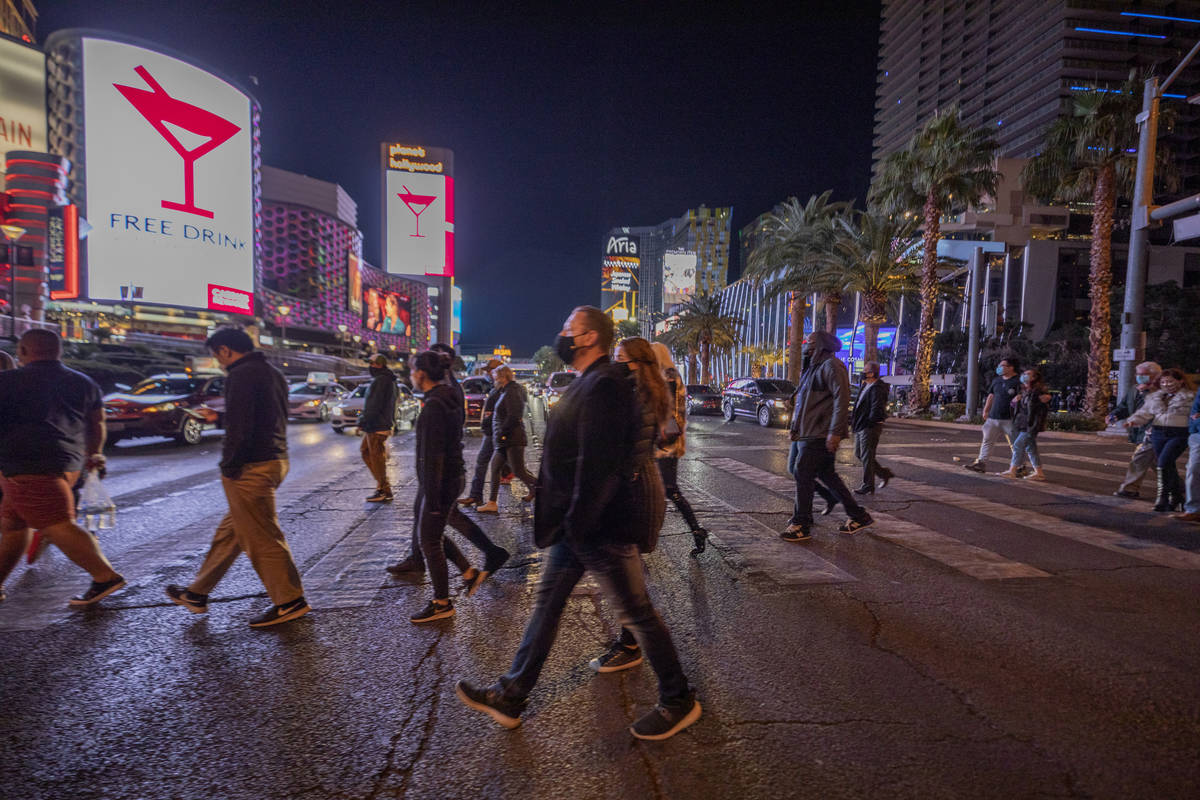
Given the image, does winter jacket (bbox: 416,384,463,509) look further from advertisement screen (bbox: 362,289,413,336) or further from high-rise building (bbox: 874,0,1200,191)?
advertisement screen (bbox: 362,289,413,336)

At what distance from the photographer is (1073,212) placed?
57.1 m

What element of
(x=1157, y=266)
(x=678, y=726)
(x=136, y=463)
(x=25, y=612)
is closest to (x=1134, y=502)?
(x=678, y=726)

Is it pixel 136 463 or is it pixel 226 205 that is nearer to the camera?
pixel 136 463

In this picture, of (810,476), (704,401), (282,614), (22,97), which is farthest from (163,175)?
(810,476)

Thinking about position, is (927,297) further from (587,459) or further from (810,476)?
(587,459)

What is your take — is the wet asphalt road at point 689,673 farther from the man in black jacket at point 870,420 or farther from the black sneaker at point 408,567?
the man in black jacket at point 870,420

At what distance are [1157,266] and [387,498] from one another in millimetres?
67156

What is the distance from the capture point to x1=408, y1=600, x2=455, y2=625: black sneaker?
393 cm

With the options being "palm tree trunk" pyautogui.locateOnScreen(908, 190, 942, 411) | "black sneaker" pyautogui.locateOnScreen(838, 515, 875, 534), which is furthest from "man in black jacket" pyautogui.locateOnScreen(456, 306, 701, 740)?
"palm tree trunk" pyautogui.locateOnScreen(908, 190, 942, 411)

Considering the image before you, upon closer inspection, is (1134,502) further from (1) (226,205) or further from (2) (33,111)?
(2) (33,111)

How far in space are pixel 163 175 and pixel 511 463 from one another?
4476 cm

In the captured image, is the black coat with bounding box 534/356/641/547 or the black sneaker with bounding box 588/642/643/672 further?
the black sneaker with bounding box 588/642/643/672

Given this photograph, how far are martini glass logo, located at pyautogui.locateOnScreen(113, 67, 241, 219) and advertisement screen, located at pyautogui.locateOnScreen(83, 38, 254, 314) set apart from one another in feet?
0.21

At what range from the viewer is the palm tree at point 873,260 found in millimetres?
26391
